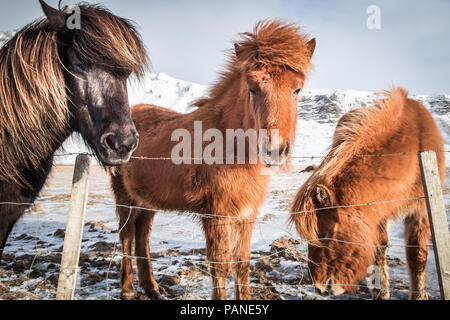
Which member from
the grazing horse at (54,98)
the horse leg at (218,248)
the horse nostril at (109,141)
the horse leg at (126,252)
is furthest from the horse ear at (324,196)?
the horse leg at (126,252)

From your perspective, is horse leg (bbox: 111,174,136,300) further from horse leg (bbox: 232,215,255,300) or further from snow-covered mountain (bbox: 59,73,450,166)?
horse leg (bbox: 232,215,255,300)

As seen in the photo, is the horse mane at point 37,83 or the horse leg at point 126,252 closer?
the horse mane at point 37,83

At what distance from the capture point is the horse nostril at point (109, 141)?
1723 millimetres

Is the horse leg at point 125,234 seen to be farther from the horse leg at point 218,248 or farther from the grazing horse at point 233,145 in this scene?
the horse leg at point 218,248

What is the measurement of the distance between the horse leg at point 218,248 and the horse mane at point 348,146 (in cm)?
71

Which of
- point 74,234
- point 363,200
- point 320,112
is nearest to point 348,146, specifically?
point 363,200

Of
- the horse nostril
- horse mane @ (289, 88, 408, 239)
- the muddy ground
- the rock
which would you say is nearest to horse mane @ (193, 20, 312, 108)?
horse mane @ (289, 88, 408, 239)

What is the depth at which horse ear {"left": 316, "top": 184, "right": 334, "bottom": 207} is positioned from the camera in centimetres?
232

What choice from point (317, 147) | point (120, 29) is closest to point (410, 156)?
point (120, 29)

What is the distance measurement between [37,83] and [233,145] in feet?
4.90

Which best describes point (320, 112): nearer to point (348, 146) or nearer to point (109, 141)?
point (348, 146)

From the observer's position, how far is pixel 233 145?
230cm

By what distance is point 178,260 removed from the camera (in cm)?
409

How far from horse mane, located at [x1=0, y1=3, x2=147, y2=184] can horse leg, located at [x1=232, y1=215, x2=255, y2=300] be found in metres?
1.68
